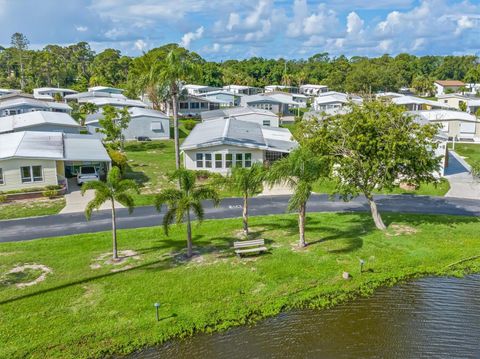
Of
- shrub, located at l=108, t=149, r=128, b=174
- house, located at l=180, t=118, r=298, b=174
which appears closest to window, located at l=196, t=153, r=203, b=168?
house, located at l=180, t=118, r=298, b=174

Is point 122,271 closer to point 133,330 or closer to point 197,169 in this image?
point 133,330

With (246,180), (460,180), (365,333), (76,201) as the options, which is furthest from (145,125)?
(365,333)

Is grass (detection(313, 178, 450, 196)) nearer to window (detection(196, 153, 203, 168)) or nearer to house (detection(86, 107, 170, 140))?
window (detection(196, 153, 203, 168))

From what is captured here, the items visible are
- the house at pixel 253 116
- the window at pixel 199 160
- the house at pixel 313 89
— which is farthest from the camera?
the house at pixel 313 89

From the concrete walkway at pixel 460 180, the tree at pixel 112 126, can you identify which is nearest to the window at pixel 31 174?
the tree at pixel 112 126

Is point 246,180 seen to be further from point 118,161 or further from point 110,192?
point 118,161

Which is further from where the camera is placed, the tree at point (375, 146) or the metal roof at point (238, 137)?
the metal roof at point (238, 137)

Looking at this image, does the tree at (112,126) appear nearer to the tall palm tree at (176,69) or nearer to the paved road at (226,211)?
the tall palm tree at (176,69)
